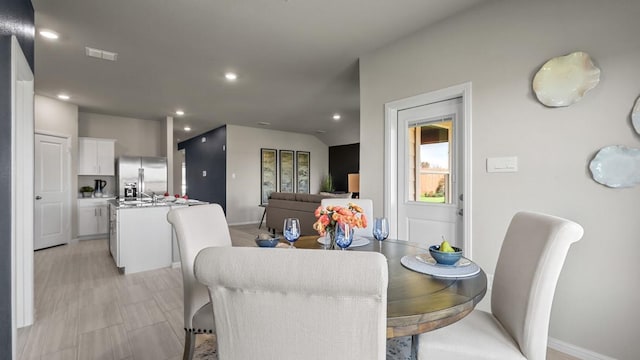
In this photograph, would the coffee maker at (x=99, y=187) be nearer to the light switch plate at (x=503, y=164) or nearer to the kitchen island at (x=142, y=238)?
the kitchen island at (x=142, y=238)

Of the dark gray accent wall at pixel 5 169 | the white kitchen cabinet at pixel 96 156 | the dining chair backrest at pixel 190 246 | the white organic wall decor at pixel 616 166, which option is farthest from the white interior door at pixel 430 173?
the white kitchen cabinet at pixel 96 156

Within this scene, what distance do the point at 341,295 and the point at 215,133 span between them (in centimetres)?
797

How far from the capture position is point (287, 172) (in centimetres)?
829

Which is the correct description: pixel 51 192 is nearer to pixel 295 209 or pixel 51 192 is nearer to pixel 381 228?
pixel 295 209

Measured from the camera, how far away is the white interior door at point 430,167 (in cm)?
246

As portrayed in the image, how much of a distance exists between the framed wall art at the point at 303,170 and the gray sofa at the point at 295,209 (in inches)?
86.9

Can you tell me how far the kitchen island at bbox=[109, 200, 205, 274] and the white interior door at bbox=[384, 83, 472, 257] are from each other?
9.28ft

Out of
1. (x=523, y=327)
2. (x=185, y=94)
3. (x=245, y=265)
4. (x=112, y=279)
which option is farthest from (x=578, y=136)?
(x=185, y=94)

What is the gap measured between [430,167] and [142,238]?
347 centimetres

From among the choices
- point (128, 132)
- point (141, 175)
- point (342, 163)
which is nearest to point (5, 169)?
point (141, 175)

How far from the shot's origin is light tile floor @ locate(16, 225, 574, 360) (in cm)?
195

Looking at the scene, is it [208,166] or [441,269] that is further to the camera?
[208,166]

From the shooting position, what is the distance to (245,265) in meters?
0.64

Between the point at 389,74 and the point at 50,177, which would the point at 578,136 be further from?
the point at 50,177
